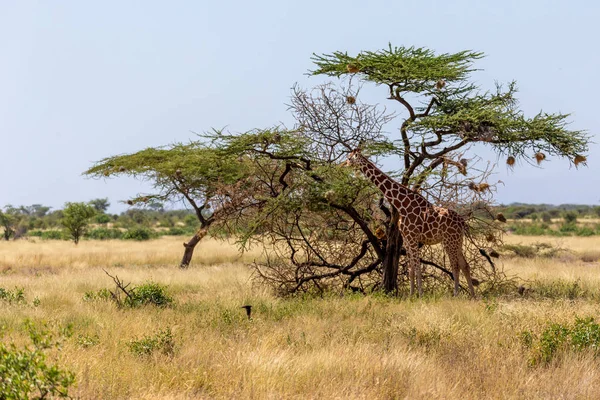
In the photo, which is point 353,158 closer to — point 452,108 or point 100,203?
point 452,108

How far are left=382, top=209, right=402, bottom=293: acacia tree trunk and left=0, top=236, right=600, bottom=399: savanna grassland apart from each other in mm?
936

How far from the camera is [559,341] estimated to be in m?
7.21

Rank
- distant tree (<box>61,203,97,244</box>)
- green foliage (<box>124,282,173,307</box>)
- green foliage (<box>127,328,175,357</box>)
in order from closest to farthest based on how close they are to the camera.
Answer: green foliage (<box>127,328,175,357</box>)
green foliage (<box>124,282,173,307</box>)
distant tree (<box>61,203,97,244</box>)

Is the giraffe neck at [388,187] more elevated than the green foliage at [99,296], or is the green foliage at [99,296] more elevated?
the giraffe neck at [388,187]

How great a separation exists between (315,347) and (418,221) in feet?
13.9

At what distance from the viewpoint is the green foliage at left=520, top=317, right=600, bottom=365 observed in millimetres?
6996

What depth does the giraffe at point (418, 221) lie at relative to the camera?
1084cm

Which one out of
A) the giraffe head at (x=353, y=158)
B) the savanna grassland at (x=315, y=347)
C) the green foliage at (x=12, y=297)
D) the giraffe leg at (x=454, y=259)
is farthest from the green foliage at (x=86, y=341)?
the giraffe leg at (x=454, y=259)

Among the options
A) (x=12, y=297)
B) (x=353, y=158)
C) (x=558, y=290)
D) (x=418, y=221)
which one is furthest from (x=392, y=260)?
(x=12, y=297)

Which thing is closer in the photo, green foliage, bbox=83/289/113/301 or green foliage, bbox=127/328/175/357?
green foliage, bbox=127/328/175/357

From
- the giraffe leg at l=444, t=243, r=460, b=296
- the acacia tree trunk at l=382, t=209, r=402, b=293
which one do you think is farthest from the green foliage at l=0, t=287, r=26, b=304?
the giraffe leg at l=444, t=243, r=460, b=296

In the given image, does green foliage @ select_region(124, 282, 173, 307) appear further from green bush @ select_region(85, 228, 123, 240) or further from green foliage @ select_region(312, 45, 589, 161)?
green bush @ select_region(85, 228, 123, 240)

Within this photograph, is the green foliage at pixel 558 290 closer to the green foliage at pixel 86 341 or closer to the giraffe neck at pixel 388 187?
the giraffe neck at pixel 388 187

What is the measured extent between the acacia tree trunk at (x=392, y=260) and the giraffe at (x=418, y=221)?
100 cm
